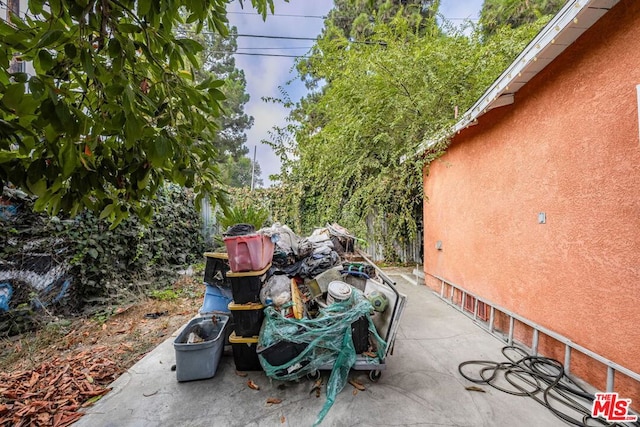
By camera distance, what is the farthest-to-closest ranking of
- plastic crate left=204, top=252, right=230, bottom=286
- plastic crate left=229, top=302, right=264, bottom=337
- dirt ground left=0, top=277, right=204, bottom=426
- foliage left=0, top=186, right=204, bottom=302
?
1. foliage left=0, top=186, right=204, bottom=302
2. plastic crate left=204, top=252, right=230, bottom=286
3. plastic crate left=229, top=302, right=264, bottom=337
4. dirt ground left=0, top=277, right=204, bottom=426

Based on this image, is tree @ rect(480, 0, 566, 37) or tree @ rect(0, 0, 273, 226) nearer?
tree @ rect(0, 0, 273, 226)

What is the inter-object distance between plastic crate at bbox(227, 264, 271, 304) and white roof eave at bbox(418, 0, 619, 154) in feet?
10.1

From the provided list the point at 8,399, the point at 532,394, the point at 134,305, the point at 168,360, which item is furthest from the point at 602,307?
the point at 134,305

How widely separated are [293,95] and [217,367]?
17.2ft

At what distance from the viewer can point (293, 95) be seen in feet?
19.3

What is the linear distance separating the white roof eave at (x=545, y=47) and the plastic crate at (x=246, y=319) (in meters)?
3.30

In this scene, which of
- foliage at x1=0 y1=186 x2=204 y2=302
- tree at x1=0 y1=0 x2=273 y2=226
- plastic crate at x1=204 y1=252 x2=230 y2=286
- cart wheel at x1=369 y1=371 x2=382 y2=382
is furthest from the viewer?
foliage at x1=0 y1=186 x2=204 y2=302

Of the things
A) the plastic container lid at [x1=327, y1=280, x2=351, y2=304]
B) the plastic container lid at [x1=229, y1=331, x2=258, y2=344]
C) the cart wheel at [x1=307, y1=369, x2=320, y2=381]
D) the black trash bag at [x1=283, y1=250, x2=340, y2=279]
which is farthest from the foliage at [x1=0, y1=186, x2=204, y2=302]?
the cart wheel at [x1=307, y1=369, x2=320, y2=381]

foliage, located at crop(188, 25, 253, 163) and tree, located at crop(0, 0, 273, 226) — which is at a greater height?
foliage, located at crop(188, 25, 253, 163)

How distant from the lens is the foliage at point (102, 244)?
3271 mm

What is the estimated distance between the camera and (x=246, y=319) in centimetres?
249

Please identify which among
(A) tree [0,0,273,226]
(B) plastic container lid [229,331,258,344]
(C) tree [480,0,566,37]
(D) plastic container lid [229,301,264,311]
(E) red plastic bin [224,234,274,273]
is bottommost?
(B) plastic container lid [229,331,258,344]

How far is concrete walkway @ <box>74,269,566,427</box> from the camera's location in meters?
1.93

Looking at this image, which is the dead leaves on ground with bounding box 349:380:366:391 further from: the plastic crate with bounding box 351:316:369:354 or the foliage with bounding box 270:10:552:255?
the foliage with bounding box 270:10:552:255
